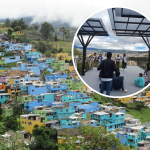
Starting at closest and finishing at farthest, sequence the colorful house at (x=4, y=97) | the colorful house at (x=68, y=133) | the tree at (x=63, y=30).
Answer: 1. the colorful house at (x=68, y=133)
2. the colorful house at (x=4, y=97)
3. the tree at (x=63, y=30)

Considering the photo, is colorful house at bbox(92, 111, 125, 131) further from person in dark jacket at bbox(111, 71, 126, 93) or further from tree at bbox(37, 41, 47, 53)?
tree at bbox(37, 41, 47, 53)

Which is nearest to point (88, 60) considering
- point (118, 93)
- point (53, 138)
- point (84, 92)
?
point (118, 93)

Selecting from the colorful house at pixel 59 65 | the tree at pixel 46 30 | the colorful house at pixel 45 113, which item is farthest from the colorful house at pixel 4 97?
the tree at pixel 46 30

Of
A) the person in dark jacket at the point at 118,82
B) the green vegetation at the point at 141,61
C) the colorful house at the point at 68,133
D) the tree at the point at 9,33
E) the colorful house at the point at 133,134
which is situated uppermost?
the tree at the point at 9,33

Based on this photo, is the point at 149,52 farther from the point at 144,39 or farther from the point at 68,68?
the point at 68,68

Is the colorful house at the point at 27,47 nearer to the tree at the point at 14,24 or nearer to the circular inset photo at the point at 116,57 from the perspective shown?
the tree at the point at 14,24

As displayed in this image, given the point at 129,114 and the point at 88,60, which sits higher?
the point at 88,60

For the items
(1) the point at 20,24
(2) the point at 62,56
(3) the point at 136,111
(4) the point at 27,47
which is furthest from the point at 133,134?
(1) the point at 20,24

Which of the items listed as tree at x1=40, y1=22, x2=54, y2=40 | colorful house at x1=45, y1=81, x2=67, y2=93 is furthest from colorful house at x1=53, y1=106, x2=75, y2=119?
tree at x1=40, y1=22, x2=54, y2=40
